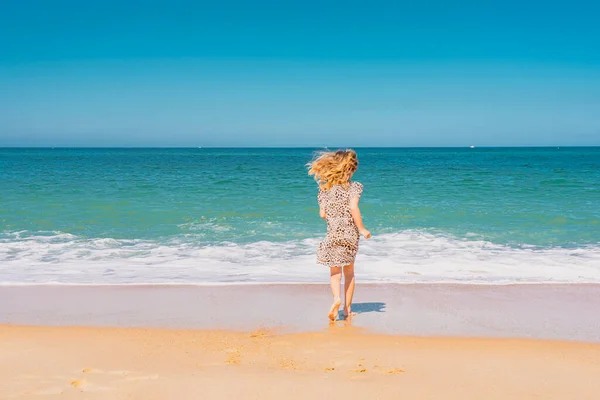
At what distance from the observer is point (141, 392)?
12.3 ft

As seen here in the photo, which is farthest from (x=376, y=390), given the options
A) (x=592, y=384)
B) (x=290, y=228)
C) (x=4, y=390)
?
(x=290, y=228)

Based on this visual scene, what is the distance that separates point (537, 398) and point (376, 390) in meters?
1.01

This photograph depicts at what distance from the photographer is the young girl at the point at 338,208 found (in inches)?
213

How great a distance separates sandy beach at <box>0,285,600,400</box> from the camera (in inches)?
152

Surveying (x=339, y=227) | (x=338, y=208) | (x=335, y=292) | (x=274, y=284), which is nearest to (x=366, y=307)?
(x=335, y=292)

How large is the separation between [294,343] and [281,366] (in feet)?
1.86

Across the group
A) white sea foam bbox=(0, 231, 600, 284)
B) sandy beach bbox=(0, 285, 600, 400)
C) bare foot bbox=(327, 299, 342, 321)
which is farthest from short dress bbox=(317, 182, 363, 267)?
white sea foam bbox=(0, 231, 600, 284)

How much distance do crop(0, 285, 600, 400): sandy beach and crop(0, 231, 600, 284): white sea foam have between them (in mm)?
864

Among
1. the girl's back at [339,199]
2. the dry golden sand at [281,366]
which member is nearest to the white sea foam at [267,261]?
the girl's back at [339,199]

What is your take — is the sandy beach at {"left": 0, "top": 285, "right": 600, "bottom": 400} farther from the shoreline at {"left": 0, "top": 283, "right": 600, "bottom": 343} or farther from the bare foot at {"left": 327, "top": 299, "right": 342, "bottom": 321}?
the bare foot at {"left": 327, "top": 299, "right": 342, "bottom": 321}

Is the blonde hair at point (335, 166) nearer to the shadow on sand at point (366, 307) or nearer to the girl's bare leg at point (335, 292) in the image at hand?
the girl's bare leg at point (335, 292)

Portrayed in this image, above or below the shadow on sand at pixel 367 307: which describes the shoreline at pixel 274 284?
below

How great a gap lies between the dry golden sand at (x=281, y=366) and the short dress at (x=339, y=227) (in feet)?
2.14

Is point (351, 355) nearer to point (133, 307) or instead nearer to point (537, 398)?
point (537, 398)
